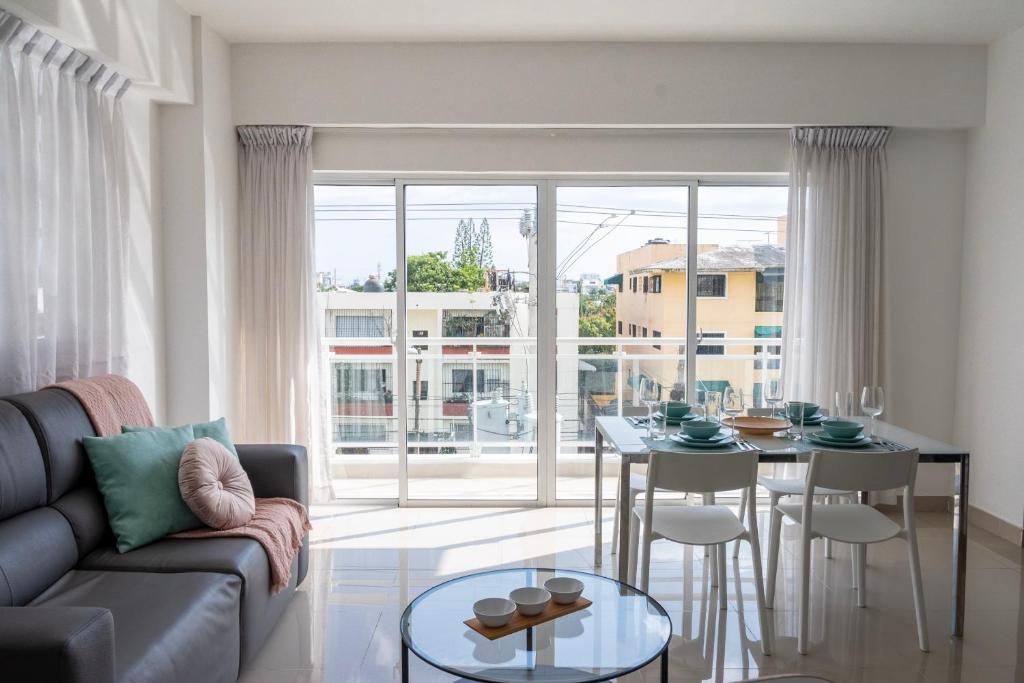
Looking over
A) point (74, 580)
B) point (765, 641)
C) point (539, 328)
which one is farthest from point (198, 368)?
point (765, 641)

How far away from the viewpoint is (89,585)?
95.3 inches

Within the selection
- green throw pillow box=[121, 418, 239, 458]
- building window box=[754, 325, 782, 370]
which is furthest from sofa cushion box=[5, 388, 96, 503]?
building window box=[754, 325, 782, 370]

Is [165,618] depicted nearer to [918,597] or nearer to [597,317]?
[918,597]

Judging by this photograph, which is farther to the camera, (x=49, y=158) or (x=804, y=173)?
(x=804, y=173)

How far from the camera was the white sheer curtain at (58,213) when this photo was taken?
9.44ft

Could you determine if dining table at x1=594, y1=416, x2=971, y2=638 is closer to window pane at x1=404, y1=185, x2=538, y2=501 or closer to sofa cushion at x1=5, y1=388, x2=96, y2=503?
window pane at x1=404, y1=185, x2=538, y2=501

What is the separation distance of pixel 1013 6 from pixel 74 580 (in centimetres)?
506

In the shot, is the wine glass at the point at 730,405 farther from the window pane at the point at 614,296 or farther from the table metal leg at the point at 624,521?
the window pane at the point at 614,296

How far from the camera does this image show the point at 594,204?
4863 millimetres

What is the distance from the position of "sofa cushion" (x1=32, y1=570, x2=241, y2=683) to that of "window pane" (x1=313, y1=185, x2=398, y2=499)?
240cm

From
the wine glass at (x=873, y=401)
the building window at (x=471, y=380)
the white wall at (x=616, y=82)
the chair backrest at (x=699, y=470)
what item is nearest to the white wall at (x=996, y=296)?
the white wall at (x=616, y=82)

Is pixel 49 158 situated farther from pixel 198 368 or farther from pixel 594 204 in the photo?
pixel 594 204

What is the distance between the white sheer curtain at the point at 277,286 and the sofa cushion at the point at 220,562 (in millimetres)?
1929

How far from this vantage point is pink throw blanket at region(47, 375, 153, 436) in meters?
2.88
